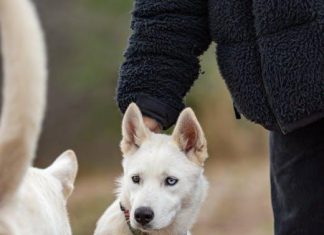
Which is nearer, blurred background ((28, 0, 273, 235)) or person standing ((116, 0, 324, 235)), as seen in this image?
person standing ((116, 0, 324, 235))

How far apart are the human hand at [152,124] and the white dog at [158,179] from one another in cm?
2

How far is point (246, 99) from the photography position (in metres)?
3.79

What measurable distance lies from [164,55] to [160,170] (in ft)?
1.66

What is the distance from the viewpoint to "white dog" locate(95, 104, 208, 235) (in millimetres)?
4086

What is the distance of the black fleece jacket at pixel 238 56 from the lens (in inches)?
143

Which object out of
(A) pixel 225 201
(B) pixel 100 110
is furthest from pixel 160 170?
(B) pixel 100 110

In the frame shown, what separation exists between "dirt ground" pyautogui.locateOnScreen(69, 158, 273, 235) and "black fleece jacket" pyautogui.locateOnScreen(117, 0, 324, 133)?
233 inches

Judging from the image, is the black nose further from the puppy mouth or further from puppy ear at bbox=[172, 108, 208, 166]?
puppy ear at bbox=[172, 108, 208, 166]

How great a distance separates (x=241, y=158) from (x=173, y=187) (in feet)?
30.4

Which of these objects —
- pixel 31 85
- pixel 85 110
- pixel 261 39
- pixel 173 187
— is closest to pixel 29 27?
pixel 31 85

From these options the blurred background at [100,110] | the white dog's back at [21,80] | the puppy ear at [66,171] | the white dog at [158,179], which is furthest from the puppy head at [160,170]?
the blurred background at [100,110]

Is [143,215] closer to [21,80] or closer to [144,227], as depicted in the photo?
[144,227]

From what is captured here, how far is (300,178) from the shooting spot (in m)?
3.91

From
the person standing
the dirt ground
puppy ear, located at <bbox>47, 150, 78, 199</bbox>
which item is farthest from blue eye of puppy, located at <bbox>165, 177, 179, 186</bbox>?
the dirt ground
